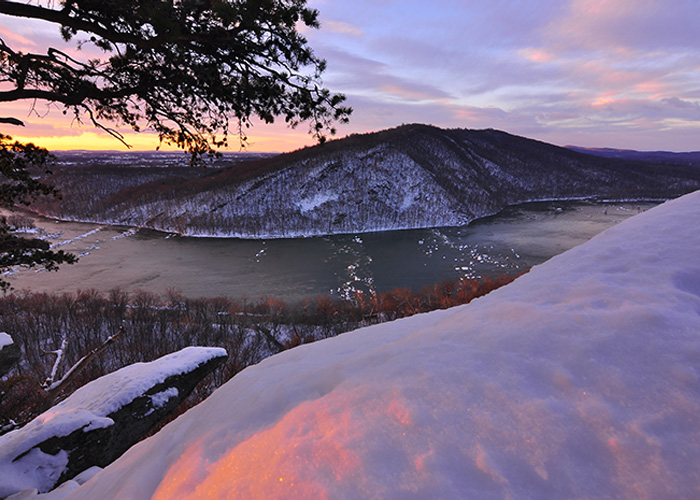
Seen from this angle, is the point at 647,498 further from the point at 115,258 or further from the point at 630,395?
the point at 115,258

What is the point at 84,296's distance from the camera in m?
43.0

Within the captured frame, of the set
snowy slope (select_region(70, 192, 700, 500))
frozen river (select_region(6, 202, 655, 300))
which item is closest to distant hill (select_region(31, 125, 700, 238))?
frozen river (select_region(6, 202, 655, 300))

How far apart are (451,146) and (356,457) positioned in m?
190

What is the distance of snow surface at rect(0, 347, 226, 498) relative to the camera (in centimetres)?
452

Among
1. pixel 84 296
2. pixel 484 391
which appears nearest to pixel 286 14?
pixel 484 391

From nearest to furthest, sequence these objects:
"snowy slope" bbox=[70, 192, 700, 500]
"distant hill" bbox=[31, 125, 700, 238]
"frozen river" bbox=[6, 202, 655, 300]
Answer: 1. "snowy slope" bbox=[70, 192, 700, 500]
2. "frozen river" bbox=[6, 202, 655, 300]
3. "distant hill" bbox=[31, 125, 700, 238]

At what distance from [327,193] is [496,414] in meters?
112

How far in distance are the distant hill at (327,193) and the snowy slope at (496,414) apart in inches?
3478

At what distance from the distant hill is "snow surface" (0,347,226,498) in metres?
83.1

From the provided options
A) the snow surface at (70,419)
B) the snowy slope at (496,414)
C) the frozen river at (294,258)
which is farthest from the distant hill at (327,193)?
the snowy slope at (496,414)

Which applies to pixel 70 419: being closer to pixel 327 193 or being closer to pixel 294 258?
pixel 294 258

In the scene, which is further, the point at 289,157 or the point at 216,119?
the point at 289,157

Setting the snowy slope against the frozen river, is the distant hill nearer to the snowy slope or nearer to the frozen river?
the frozen river

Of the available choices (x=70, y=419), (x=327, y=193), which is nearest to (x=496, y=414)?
(x=70, y=419)
